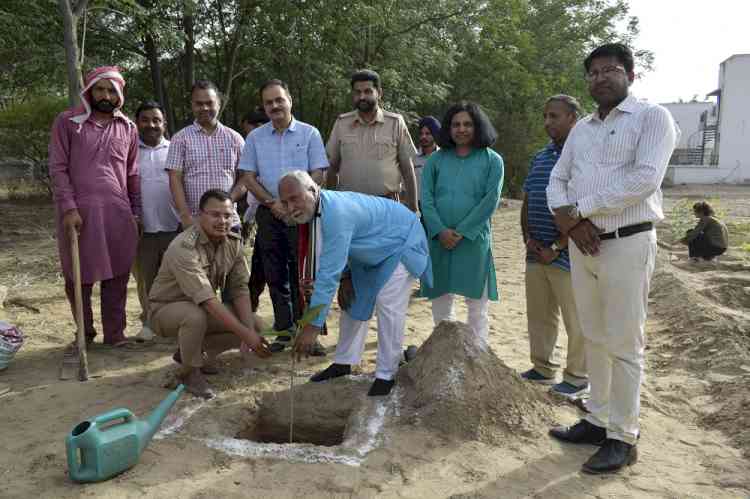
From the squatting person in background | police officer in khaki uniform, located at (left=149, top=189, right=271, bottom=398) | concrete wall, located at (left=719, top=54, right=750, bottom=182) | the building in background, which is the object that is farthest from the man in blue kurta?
concrete wall, located at (left=719, top=54, right=750, bottom=182)

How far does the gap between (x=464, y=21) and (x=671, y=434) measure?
41.3ft

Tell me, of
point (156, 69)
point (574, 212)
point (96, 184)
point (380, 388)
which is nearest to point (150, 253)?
point (96, 184)

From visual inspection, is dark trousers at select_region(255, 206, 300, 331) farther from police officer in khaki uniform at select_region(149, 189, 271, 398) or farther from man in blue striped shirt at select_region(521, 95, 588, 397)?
man in blue striped shirt at select_region(521, 95, 588, 397)

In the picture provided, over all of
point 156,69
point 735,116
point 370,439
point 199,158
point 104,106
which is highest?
point 735,116

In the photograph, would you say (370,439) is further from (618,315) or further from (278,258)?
(278,258)

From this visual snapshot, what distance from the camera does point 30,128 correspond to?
551 inches

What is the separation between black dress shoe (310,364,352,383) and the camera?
407 centimetres

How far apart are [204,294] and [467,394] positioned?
1.66 m

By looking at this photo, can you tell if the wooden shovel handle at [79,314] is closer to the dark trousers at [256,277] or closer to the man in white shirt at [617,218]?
the dark trousers at [256,277]

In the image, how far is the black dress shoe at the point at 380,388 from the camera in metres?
3.80

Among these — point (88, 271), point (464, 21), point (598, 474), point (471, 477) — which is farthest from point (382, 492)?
point (464, 21)

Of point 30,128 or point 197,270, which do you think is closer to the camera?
point 197,270

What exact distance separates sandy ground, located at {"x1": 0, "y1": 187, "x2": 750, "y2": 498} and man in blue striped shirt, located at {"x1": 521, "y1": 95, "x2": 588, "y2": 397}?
36 centimetres

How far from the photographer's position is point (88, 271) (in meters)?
4.45
